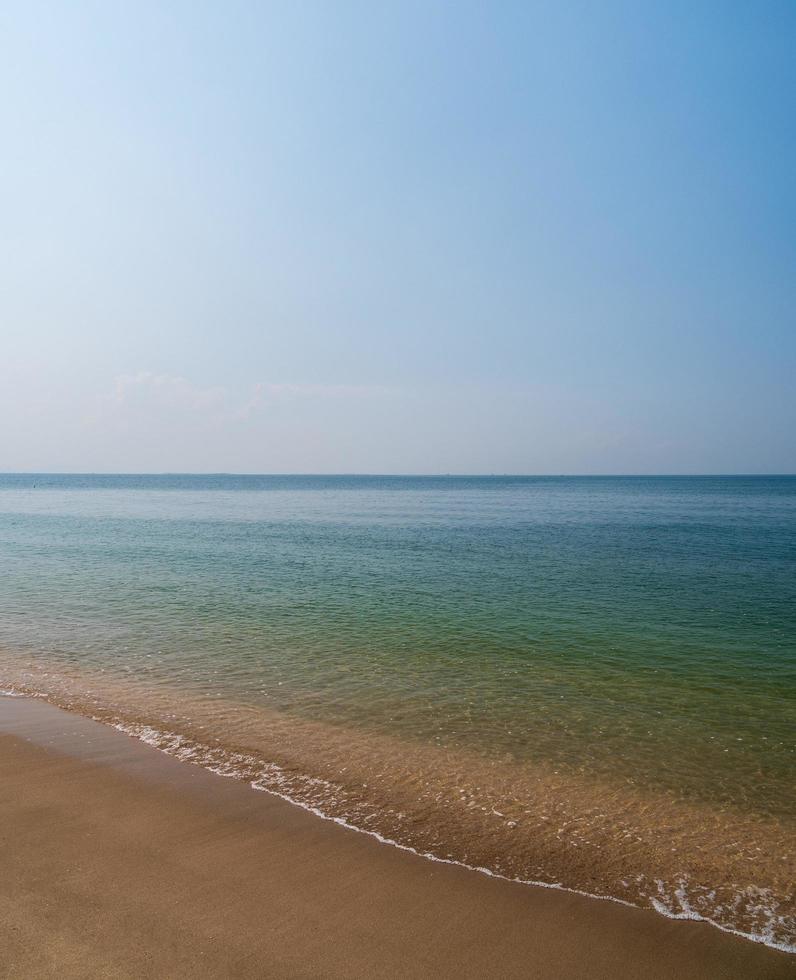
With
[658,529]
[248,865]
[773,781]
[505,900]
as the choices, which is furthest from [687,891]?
[658,529]

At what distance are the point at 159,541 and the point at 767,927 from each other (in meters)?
44.4

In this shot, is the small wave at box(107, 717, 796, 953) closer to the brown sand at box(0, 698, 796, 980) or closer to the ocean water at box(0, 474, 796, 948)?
the ocean water at box(0, 474, 796, 948)

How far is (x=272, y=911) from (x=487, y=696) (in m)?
8.27

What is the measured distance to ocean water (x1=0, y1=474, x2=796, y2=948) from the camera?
796cm

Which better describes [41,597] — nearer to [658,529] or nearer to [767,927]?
[767,927]

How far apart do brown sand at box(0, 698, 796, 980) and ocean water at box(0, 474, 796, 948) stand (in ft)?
1.88

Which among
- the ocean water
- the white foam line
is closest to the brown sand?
the white foam line

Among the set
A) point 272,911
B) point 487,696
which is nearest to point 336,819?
Result: point 272,911

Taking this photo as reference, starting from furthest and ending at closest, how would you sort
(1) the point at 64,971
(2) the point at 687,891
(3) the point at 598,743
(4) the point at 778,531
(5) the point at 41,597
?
(4) the point at 778,531
(5) the point at 41,597
(3) the point at 598,743
(2) the point at 687,891
(1) the point at 64,971

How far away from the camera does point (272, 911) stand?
6.14m

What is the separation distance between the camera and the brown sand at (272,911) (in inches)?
216

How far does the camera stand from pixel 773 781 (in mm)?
9961

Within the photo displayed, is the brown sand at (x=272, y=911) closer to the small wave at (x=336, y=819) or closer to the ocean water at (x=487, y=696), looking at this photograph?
the small wave at (x=336, y=819)

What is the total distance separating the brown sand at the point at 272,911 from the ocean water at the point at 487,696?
574 millimetres
